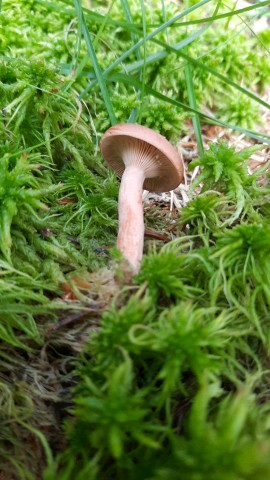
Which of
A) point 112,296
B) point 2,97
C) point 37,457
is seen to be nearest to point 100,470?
point 37,457

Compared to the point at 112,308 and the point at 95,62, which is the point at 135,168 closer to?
the point at 95,62

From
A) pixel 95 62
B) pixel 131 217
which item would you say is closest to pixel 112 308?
pixel 131 217

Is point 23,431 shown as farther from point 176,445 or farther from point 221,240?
point 221,240

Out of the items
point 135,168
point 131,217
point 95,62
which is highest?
point 95,62

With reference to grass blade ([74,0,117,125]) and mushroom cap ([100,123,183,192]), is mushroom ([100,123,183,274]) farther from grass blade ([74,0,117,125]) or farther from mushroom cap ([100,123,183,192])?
grass blade ([74,0,117,125])

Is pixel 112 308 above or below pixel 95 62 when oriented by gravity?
below

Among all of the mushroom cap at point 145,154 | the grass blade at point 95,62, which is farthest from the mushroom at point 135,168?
the grass blade at point 95,62

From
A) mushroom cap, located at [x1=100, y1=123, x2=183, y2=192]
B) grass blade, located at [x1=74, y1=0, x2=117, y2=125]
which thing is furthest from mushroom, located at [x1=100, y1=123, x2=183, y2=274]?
grass blade, located at [x1=74, y1=0, x2=117, y2=125]

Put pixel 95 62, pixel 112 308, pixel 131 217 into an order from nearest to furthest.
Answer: pixel 112 308
pixel 131 217
pixel 95 62

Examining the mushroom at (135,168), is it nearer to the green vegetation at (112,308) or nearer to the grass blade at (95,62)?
the green vegetation at (112,308)
